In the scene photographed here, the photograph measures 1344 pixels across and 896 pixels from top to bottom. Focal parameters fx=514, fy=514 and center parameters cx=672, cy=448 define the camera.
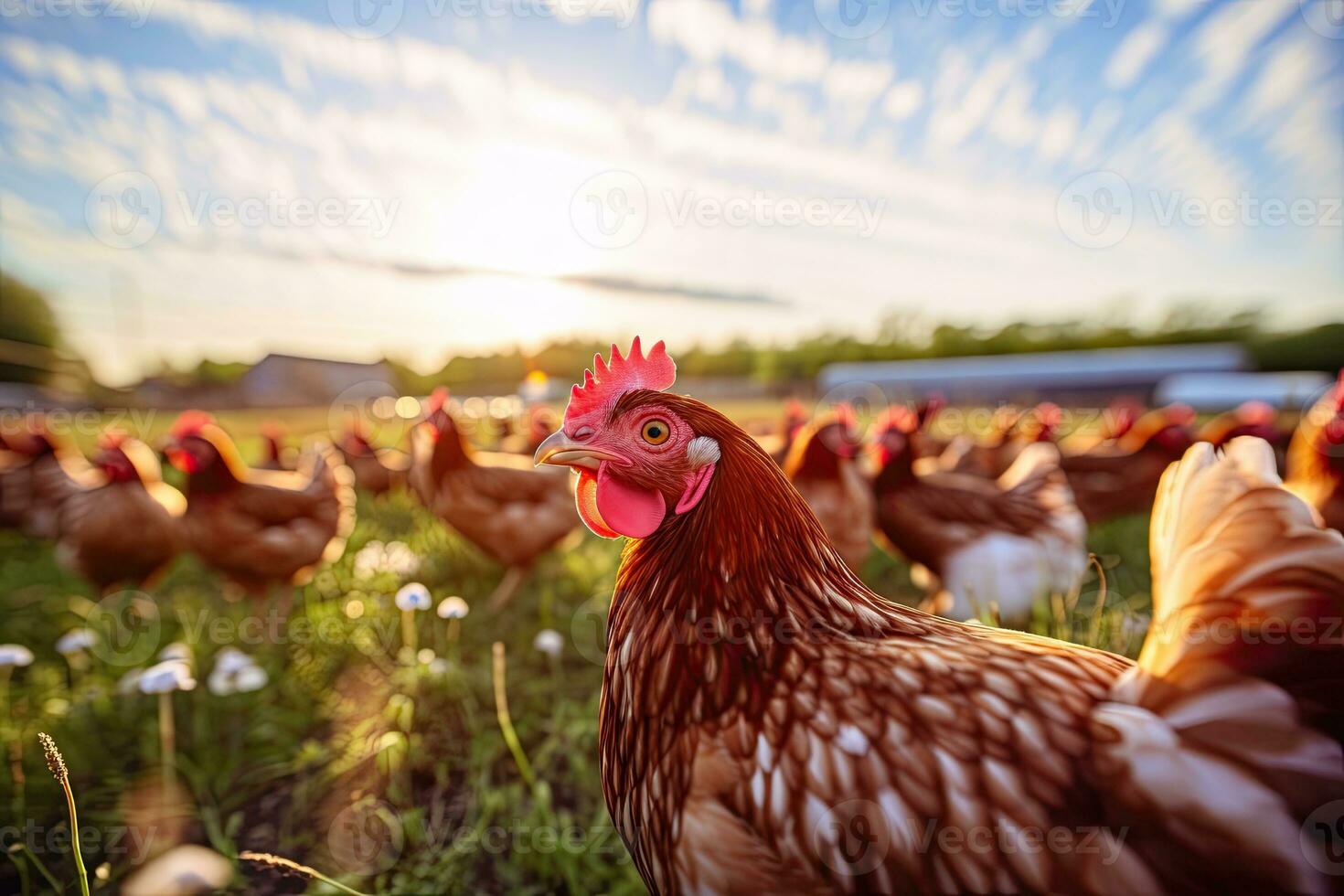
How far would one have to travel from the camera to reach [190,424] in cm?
425

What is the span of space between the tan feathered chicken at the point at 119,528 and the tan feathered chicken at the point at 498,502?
1901 mm

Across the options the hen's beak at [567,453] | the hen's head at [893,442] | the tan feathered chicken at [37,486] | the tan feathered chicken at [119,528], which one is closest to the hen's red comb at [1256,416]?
the hen's head at [893,442]

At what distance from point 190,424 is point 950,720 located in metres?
5.61

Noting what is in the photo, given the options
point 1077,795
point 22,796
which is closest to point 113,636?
point 22,796

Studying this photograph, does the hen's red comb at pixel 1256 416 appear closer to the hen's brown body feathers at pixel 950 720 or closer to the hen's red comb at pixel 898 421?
the hen's red comb at pixel 898 421

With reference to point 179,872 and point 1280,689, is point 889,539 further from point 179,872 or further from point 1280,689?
point 179,872

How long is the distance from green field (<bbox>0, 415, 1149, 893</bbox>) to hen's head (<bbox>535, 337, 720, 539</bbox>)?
1.51m

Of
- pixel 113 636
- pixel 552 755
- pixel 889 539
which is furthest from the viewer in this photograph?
pixel 889 539

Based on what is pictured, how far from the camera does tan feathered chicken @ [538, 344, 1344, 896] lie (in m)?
0.89

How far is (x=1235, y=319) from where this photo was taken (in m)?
38.4

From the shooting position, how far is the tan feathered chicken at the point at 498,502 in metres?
4.52

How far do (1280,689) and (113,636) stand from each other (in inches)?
232

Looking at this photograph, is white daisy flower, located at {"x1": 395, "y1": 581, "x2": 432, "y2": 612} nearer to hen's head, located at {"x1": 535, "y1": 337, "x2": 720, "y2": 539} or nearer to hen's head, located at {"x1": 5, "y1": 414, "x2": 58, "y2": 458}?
hen's head, located at {"x1": 535, "y1": 337, "x2": 720, "y2": 539}

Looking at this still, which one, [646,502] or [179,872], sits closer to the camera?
[179,872]
